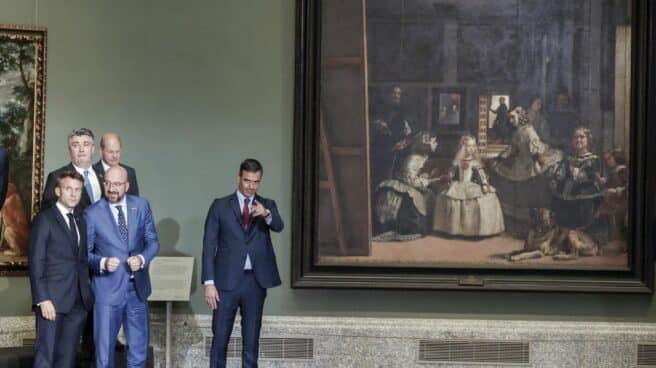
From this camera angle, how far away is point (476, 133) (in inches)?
341

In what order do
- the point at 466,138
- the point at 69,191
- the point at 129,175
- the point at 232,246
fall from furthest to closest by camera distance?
1. the point at 466,138
2. the point at 129,175
3. the point at 232,246
4. the point at 69,191

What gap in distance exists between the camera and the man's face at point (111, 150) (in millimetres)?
7355

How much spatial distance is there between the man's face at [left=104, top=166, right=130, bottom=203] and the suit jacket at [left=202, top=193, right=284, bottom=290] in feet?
2.84

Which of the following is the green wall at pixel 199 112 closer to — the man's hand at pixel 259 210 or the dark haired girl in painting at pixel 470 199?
the dark haired girl in painting at pixel 470 199

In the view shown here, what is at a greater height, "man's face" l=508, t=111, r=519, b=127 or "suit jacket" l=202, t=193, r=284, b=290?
"man's face" l=508, t=111, r=519, b=127

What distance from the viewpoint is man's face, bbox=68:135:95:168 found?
7.19m

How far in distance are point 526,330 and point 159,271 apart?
3679mm

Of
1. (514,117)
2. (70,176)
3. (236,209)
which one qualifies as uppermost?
(514,117)

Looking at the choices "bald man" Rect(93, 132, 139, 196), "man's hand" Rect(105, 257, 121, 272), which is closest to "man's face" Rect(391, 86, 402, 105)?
"bald man" Rect(93, 132, 139, 196)

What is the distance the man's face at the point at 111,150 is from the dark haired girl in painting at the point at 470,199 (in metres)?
3.27

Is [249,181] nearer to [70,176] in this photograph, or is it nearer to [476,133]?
[70,176]

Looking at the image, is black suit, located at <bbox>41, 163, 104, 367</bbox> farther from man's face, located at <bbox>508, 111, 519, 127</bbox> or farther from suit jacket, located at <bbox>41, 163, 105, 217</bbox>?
man's face, located at <bbox>508, 111, 519, 127</bbox>

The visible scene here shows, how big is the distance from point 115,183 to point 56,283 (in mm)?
907

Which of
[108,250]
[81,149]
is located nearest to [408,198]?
[108,250]
